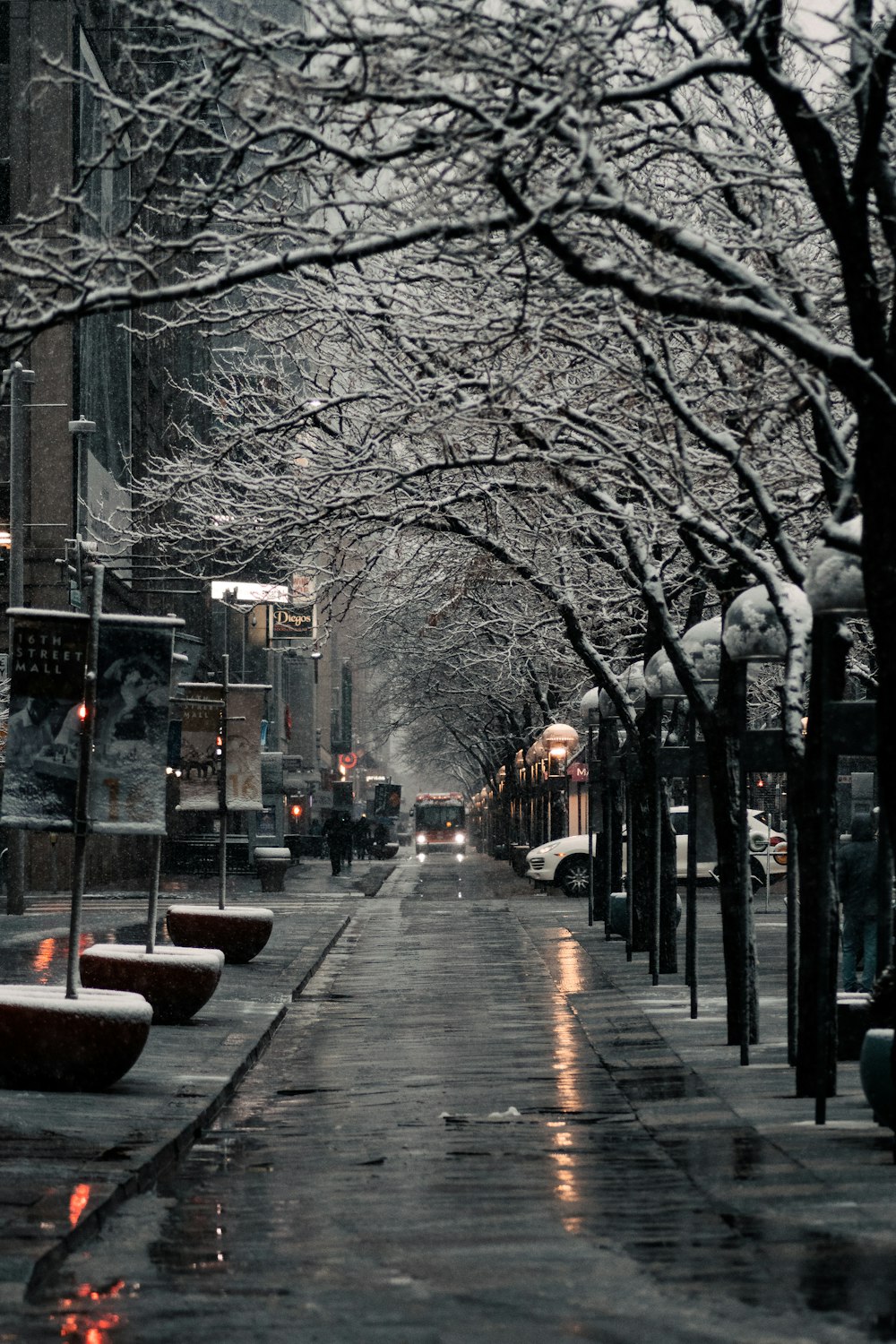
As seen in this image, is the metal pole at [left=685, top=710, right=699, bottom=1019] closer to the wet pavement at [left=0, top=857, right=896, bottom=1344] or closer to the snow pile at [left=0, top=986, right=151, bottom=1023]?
the wet pavement at [left=0, top=857, right=896, bottom=1344]

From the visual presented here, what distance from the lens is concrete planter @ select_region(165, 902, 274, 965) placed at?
80.9 feet

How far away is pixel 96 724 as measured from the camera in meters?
14.1

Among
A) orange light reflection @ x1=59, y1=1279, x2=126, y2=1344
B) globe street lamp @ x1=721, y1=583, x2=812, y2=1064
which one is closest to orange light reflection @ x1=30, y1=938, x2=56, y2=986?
globe street lamp @ x1=721, y1=583, x2=812, y2=1064

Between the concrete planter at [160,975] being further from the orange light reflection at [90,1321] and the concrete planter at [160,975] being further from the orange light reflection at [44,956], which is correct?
the orange light reflection at [90,1321]

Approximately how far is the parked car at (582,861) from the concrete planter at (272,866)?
5.90 m

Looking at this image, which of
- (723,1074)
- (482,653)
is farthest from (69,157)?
(723,1074)

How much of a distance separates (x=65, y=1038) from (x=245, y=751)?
45.8 feet

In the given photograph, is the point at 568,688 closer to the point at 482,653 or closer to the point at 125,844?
the point at 482,653

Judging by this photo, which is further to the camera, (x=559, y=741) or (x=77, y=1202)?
(x=559, y=741)

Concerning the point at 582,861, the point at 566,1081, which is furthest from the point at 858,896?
the point at 582,861

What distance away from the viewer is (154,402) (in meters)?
67.1

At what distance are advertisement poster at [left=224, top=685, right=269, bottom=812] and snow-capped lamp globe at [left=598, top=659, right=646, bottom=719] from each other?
4.51m

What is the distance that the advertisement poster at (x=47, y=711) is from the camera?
13.5 meters

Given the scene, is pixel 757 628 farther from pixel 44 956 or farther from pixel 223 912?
pixel 44 956
